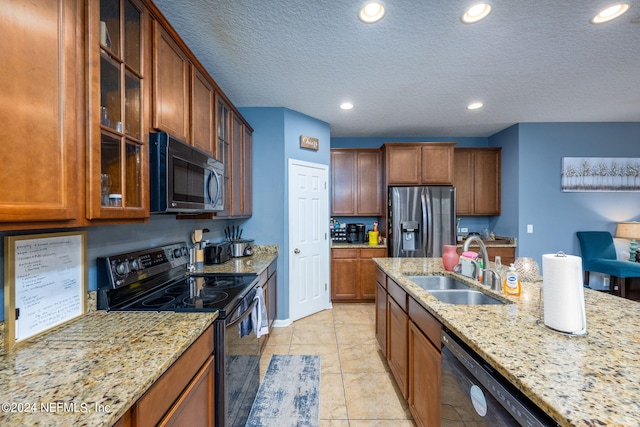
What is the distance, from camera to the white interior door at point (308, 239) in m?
3.25

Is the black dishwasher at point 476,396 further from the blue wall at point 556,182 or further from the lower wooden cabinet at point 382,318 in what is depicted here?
the blue wall at point 556,182

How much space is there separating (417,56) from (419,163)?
2049mm

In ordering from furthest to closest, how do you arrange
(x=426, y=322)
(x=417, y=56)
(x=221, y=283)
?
(x=417, y=56)
(x=221, y=283)
(x=426, y=322)

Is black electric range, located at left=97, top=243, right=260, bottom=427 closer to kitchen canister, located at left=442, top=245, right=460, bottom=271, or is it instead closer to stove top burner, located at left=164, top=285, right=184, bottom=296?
stove top burner, located at left=164, top=285, right=184, bottom=296

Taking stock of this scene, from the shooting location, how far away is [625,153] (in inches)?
148

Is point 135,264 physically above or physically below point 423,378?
above

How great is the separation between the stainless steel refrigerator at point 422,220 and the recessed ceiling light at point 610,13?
226 cm

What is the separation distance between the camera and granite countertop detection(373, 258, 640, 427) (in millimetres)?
619

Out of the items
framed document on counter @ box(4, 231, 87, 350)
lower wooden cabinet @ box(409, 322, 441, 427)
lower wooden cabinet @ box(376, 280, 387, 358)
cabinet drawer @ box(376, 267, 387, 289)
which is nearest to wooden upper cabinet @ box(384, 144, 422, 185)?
cabinet drawer @ box(376, 267, 387, 289)

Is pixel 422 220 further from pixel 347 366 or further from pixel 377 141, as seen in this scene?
pixel 347 366

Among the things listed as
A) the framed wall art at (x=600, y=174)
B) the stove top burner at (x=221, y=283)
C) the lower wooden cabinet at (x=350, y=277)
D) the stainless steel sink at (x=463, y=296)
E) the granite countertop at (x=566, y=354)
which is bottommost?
the lower wooden cabinet at (x=350, y=277)

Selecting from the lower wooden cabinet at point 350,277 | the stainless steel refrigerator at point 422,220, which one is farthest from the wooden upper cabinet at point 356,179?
the lower wooden cabinet at point 350,277

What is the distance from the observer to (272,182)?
3.20m

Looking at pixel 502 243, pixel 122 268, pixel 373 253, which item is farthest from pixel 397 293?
pixel 502 243
